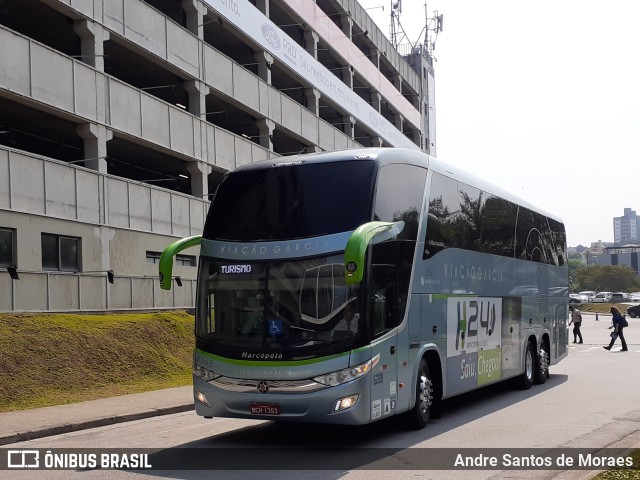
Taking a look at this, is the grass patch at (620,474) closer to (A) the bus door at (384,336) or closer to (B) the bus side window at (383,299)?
(A) the bus door at (384,336)

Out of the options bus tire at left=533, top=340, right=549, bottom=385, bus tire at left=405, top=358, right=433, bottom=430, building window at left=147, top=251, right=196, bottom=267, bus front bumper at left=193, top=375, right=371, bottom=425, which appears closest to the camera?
bus front bumper at left=193, top=375, right=371, bottom=425

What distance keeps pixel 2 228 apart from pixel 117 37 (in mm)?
8131

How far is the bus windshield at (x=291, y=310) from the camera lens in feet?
37.2

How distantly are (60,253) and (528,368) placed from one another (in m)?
12.7

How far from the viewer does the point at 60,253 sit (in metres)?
23.9

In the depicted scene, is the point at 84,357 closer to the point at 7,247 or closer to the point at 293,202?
the point at 7,247

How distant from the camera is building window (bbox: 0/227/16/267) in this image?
21781 millimetres

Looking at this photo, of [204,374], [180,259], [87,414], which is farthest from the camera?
[180,259]

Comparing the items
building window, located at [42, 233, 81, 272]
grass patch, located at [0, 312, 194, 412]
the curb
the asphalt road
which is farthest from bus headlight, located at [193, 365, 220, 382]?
building window, located at [42, 233, 81, 272]

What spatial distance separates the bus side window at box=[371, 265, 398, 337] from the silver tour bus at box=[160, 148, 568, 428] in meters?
0.03

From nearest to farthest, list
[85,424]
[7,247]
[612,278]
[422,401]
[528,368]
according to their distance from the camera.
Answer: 1. [422,401]
2. [85,424]
3. [528,368]
4. [7,247]
5. [612,278]

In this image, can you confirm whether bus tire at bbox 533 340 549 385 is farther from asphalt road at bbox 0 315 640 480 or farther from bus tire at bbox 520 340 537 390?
asphalt road at bbox 0 315 640 480

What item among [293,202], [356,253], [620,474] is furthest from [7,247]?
[620,474]

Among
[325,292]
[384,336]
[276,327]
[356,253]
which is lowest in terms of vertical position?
[384,336]
